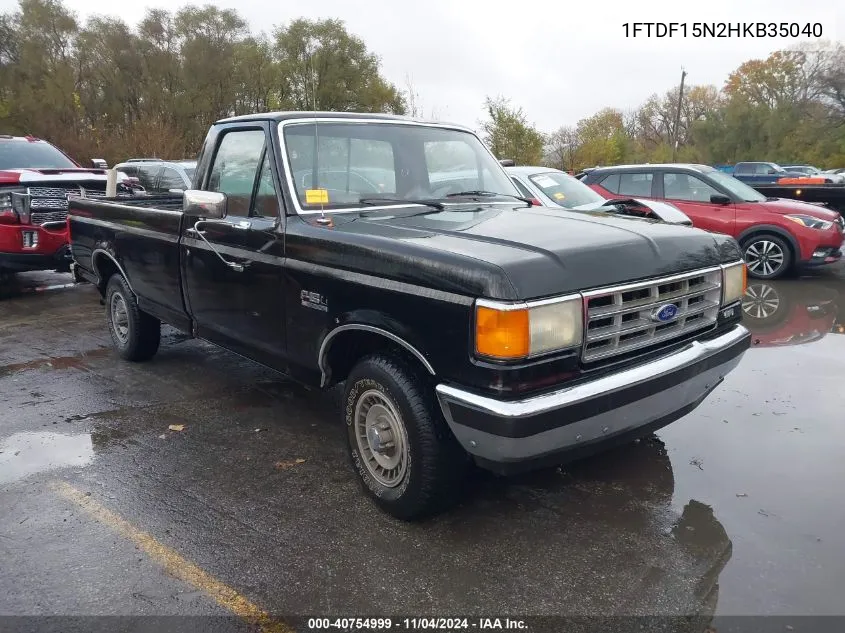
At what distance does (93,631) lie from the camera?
259cm

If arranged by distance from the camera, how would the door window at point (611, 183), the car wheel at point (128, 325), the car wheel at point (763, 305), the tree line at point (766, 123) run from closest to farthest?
the car wheel at point (128, 325)
the car wheel at point (763, 305)
the door window at point (611, 183)
the tree line at point (766, 123)

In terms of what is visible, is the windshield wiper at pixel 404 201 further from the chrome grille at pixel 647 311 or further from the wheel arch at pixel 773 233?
the wheel arch at pixel 773 233

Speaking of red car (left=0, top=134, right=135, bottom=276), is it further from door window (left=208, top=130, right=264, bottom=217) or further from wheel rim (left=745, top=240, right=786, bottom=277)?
wheel rim (left=745, top=240, right=786, bottom=277)

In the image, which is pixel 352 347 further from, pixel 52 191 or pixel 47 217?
pixel 52 191

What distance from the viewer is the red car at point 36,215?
8.44 metres

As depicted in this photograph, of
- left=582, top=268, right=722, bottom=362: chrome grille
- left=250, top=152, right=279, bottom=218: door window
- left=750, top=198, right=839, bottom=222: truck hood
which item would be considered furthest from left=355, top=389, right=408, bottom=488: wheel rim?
left=750, top=198, right=839, bottom=222: truck hood

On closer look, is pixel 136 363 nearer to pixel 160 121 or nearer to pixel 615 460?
pixel 615 460

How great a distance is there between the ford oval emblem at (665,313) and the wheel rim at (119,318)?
15.2ft

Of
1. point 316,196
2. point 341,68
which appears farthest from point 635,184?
point 341,68

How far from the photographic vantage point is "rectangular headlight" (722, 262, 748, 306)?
353 centimetres

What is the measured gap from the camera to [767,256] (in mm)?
9656

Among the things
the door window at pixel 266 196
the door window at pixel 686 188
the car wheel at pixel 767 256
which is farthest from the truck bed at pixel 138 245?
the car wheel at pixel 767 256

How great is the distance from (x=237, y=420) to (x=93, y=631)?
2.18 metres

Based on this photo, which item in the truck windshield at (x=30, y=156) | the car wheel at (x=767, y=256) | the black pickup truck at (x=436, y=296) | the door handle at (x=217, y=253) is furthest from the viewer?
the truck windshield at (x=30, y=156)
